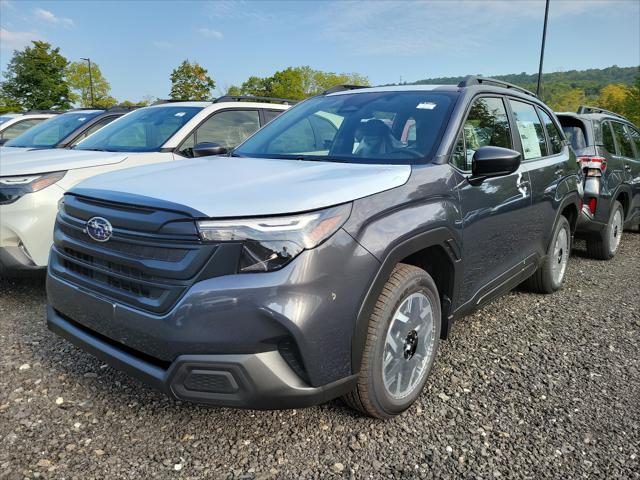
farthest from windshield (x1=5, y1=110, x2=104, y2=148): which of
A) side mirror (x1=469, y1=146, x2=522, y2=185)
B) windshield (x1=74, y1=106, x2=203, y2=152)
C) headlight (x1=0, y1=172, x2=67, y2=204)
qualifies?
side mirror (x1=469, y1=146, x2=522, y2=185)

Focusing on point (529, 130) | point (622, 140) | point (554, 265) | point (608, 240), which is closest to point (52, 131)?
point (529, 130)

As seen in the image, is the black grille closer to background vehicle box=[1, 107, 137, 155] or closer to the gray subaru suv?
the gray subaru suv

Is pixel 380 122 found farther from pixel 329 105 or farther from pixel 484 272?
pixel 484 272

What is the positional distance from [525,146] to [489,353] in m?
1.56

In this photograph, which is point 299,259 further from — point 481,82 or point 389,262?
point 481,82

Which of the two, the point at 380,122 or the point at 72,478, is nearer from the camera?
the point at 72,478

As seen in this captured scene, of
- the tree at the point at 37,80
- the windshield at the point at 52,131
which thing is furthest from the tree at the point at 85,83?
the windshield at the point at 52,131

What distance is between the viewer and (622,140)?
6.64m

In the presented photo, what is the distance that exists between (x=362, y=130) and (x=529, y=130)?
1.58 metres

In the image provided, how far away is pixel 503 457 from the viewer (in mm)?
2275

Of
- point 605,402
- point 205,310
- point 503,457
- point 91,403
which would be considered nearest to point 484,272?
point 605,402

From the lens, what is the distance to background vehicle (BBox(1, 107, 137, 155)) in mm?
5769

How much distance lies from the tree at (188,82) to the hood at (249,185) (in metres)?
49.4

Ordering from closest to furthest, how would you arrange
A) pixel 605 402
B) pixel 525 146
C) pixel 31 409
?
pixel 31 409 → pixel 605 402 → pixel 525 146
